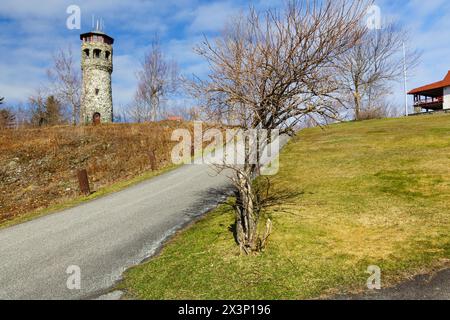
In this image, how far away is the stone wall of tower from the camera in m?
35.6

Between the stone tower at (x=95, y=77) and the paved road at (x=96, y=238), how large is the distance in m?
27.3

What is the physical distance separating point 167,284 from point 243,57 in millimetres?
4316

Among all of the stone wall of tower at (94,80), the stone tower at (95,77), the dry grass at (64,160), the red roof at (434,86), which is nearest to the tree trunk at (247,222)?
the dry grass at (64,160)

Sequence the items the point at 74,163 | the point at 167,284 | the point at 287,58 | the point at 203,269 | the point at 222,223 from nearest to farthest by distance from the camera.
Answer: the point at 167,284 < the point at 203,269 < the point at 287,58 < the point at 222,223 < the point at 74,163

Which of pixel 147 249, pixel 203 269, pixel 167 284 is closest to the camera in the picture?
pixel 167 284

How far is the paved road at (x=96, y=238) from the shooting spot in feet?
17.1

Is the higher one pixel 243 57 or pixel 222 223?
pixel 243 57

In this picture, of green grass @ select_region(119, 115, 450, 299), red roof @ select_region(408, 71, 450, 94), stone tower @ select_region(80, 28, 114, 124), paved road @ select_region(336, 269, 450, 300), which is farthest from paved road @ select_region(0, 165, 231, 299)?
red roof @ select_region(408, 71, 450, 94)

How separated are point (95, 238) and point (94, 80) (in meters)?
33.0

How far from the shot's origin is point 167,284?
4.78 metres

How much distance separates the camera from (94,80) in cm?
3562

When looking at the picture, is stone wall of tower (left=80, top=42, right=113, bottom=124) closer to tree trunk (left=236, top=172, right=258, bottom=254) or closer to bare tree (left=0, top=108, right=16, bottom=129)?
bare tree (left=0, top=108, right=16, bottom=129)

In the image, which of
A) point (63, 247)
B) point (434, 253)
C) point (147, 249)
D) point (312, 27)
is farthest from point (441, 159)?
point (63, 247)
